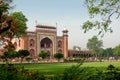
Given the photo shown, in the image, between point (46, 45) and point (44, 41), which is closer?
point (46, 45)

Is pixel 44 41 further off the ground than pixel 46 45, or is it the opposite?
pixel 44 41

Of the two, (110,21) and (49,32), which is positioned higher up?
(49,32)

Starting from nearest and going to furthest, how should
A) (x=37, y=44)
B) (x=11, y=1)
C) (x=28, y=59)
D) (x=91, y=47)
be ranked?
(x=11, y=1) < (x=28, y=59) < (x=37, y=44) < (x=91, y=47)

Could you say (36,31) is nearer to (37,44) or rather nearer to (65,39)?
(37,44)

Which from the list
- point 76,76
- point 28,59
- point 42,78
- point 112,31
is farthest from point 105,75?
point 28,59

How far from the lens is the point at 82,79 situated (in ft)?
10.5

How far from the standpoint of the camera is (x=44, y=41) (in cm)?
7394

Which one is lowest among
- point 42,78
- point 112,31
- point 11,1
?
point 42,78

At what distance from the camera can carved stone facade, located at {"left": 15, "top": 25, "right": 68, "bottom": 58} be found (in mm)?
68062

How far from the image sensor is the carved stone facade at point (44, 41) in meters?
68.1

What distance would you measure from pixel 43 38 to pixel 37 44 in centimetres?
243

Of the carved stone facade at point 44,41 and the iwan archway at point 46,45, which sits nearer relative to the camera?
the carved stone facade at point 44,41

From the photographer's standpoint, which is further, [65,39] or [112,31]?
[65,39]

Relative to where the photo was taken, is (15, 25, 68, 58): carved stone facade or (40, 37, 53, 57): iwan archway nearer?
(15, 25, 68, 58): carved stone facade
